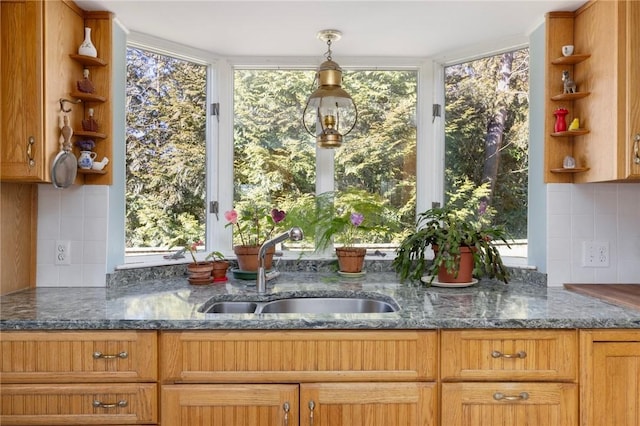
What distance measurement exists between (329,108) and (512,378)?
1.54 m

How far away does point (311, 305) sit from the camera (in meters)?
2.04

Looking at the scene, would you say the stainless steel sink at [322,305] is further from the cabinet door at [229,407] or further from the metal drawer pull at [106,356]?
the metal drawer pull at [106,356]

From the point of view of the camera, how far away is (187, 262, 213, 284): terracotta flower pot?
2.13 meters

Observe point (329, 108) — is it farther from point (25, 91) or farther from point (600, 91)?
point (25, 91)

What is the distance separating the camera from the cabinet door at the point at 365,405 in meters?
1.49

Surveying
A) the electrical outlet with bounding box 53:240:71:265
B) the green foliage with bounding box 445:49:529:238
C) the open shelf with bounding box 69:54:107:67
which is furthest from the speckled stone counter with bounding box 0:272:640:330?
the open shelf with bounding box 69:54:107:67

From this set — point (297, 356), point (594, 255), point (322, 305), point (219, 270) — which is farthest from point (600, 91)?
point (219, 270)

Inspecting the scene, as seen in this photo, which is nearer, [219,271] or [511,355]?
[511,355]

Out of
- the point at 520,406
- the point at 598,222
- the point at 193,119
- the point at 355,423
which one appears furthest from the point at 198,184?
the point at 598,222

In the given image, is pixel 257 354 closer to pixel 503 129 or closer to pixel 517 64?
pixel 503 129

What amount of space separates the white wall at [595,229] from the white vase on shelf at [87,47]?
2.19 metres

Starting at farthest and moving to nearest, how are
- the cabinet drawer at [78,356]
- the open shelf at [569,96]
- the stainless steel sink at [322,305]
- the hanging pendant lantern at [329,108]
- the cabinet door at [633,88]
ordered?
the hanging pendant lantern at [329,108], the stainless steel sink at [322,305], the open shelf at [569,96], the cabinet door at [633,88], the cabinet drawer at [78,356]

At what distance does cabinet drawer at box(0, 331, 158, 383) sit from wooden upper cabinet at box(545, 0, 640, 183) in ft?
6.13

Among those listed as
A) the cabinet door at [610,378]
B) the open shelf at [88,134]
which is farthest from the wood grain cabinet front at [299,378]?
the open shelf at [88,134]
